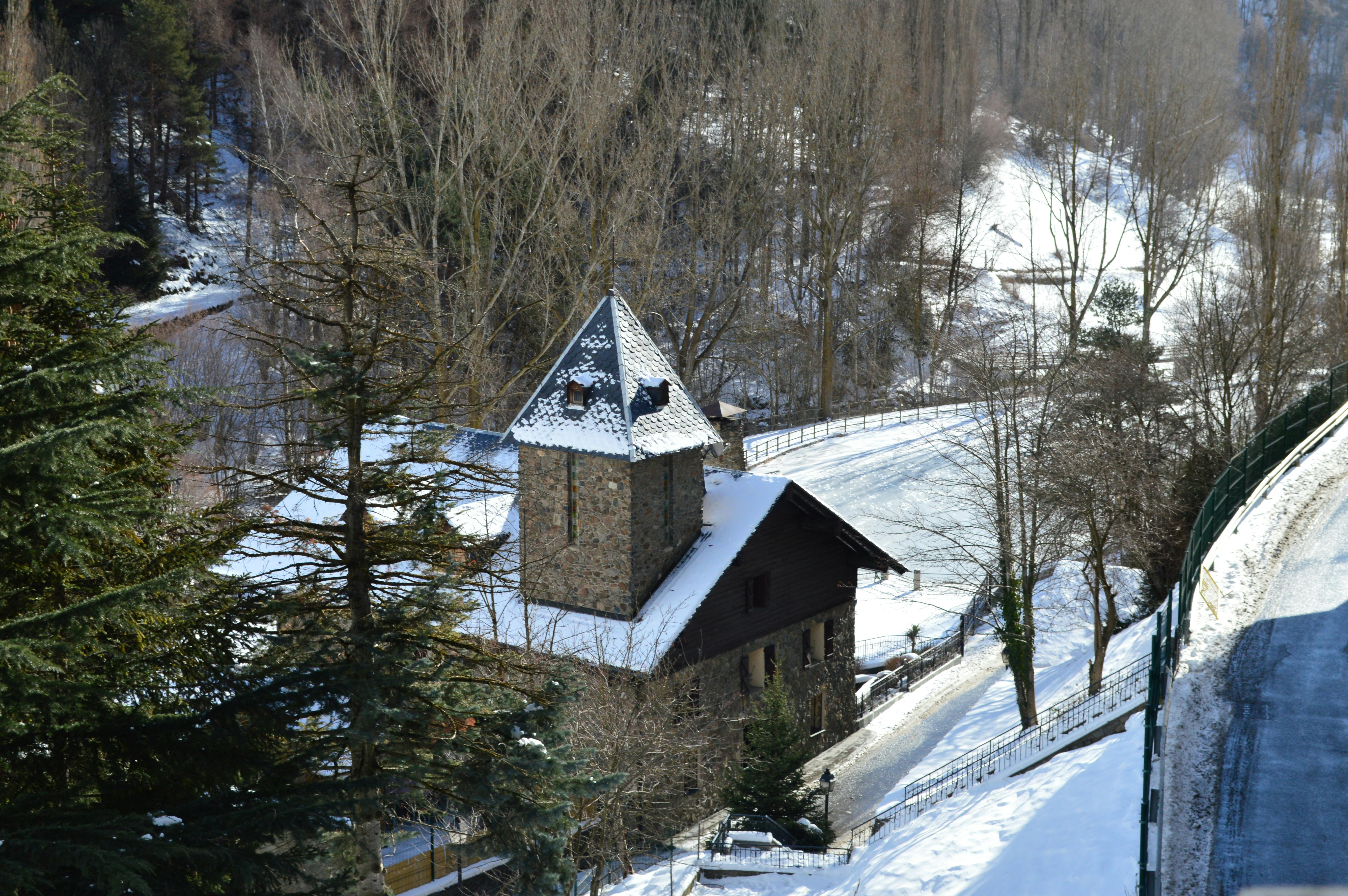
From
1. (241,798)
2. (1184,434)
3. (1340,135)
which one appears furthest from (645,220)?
(241,798)

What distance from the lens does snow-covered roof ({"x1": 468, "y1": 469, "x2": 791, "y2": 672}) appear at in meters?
19.1

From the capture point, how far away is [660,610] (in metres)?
20.1

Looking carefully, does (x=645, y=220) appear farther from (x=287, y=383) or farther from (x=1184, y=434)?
(x=287, y=383)

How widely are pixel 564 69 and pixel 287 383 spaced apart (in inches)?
1130

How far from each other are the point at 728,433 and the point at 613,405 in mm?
6706

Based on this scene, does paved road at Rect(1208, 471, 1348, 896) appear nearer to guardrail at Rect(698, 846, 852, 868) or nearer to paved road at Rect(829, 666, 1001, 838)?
guardrail at Rect(698, 846, 852, 868)

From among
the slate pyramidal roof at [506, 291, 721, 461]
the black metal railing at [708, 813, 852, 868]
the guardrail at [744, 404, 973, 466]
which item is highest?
the slate pyramidal roof at [506, 291, 721, 461]

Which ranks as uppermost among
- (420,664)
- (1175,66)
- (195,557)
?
(1175,66)

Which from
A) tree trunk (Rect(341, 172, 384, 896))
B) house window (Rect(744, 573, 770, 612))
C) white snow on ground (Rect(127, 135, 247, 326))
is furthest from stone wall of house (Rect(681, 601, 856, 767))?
white snow on ground (Rect(127, 135, 247, 326))

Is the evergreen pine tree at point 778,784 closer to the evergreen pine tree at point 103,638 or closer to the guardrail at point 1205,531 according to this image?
the guardrail at point 1205,531

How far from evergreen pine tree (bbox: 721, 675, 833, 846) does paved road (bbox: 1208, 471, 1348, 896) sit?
8.03 m

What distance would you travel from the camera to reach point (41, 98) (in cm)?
873

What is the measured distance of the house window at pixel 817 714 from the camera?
23500 millimetres

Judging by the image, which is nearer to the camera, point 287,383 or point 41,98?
point 41,98
